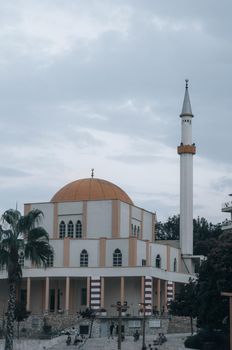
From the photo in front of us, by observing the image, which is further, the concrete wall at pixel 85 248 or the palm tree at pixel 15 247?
the concrete wall at pixel 85 248

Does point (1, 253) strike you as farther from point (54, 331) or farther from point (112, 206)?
point (112, 206)

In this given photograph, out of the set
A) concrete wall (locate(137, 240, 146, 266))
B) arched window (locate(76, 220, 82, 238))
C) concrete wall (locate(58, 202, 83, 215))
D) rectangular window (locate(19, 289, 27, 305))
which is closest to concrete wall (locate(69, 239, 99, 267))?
arched window (locate(76, 220, 82, 238))

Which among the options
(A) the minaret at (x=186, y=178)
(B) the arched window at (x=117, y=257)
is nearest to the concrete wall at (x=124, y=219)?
(B) the arched window at (x=117, y=257)

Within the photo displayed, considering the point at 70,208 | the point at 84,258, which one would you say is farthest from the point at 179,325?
the point at 70,208

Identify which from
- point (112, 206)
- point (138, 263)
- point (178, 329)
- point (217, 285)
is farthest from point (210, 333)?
point (112, 206)

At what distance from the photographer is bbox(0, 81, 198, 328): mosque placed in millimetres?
76625

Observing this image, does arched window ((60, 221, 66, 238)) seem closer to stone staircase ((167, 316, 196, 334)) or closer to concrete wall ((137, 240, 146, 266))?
concrete wall ((137, 240, 146, 266))

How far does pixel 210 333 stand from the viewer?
2338 inches

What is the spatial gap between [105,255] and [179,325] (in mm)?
10012

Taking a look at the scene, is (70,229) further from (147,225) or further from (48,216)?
(147,225)

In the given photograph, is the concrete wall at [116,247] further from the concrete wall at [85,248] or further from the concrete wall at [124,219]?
the concrete wall at [124,219]

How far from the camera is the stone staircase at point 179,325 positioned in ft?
239

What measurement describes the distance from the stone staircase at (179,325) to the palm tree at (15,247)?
75.9ft

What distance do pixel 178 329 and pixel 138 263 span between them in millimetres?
7957
